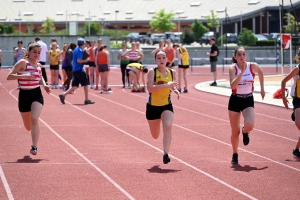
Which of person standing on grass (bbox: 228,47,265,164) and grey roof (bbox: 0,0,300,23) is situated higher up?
grey roof (bbox: 0,0,300,23)

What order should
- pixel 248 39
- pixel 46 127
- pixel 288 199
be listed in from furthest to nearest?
pixel 248 39 → pixel 46 127 → pixel 288 199

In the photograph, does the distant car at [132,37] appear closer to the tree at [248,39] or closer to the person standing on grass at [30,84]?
the tree at [248,39]

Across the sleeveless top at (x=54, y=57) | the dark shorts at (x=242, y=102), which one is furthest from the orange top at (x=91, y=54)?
the dark shorts at (x=242, y=102)

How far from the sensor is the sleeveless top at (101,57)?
24500mm

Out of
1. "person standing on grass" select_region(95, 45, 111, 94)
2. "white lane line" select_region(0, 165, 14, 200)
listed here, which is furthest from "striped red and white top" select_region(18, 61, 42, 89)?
"person standing on grass" select_region(95, 45, 111, 94)

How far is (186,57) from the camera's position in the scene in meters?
25.0

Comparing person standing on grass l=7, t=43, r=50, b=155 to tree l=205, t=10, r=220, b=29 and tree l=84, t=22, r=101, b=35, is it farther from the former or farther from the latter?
tree l=205, t=10, r=220, b=29

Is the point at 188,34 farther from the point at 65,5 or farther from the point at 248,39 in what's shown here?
the point at 65,5

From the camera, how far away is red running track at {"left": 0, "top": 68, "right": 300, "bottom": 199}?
28.2 feet

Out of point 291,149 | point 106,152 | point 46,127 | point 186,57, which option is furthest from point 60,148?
point 186,57

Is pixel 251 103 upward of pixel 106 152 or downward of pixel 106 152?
upward

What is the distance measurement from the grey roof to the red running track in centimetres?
5275

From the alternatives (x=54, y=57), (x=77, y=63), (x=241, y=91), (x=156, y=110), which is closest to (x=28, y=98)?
(x=156, y=110)

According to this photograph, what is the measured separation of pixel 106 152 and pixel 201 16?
64.4 m
